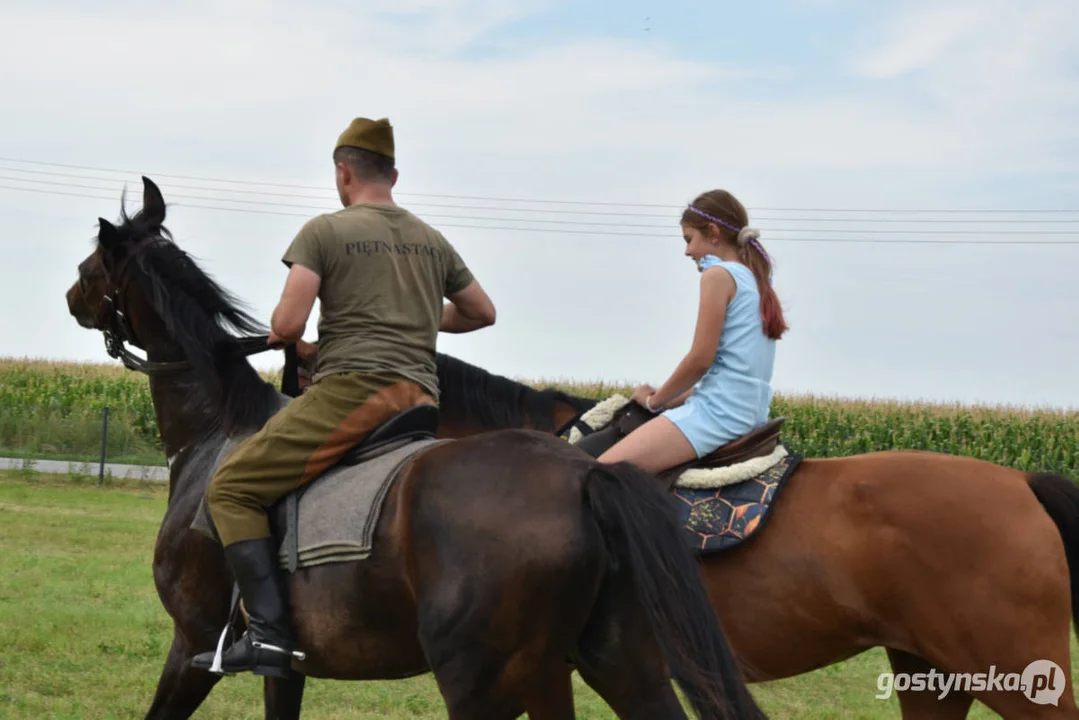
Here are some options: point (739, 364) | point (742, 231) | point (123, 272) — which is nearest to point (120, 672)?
point (123, 272)

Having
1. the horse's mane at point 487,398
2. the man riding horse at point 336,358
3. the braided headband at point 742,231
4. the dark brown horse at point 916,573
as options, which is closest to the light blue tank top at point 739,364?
the braided headband at point 742,231

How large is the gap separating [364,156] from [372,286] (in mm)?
548

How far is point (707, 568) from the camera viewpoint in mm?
5062

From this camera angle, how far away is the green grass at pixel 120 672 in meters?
7.11

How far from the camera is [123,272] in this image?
5.30 m

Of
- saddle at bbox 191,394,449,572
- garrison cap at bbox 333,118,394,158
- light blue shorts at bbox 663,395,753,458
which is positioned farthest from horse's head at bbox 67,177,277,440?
light blue shorts at bbox 663,395,753,458

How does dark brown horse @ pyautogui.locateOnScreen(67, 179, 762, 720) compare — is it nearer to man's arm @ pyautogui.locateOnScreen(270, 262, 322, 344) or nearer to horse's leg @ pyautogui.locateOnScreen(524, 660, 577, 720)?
horse's leg @ pyautogui.locateOnScreen(524, 660, 577, 720)

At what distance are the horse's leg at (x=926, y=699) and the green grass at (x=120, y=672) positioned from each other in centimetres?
237

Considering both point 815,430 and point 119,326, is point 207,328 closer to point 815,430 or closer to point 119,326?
point 119,326

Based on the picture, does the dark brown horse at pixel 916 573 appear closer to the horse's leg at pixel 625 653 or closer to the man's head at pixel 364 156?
the horse's leg at pixel 625 653

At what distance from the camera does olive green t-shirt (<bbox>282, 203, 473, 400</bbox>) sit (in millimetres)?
4414

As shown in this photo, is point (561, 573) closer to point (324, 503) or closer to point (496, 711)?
point (496, 711)

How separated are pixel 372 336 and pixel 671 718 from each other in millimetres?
1761

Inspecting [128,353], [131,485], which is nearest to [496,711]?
[128,353]
